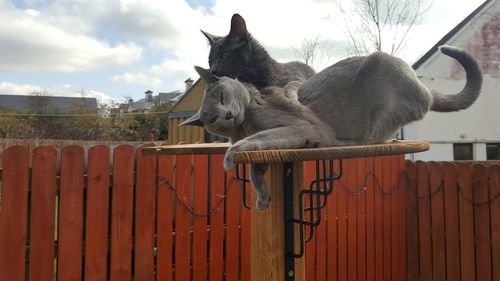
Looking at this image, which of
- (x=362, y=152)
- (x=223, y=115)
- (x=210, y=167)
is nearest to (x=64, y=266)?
(x=210, y=167)

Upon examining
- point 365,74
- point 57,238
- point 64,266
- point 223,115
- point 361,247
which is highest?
point 365,74

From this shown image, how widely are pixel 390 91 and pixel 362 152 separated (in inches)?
10.8

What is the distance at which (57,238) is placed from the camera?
1.88 metres

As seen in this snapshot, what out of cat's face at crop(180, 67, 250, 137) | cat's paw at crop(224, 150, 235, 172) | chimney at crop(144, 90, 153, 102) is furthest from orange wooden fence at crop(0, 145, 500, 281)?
chimney at crop(144, 90, 153, 102)

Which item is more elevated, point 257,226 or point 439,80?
point 439,80

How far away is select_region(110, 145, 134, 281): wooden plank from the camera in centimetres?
199

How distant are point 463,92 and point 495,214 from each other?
1827 mm

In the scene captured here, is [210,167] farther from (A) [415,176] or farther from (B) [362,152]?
(A) [415,176]

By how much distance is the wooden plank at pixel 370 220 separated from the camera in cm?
310

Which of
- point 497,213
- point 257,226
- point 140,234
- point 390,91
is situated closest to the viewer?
point 390,91

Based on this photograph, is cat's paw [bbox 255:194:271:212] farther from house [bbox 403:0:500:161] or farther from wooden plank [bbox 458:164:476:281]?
house [bbox 403:0:500:161]

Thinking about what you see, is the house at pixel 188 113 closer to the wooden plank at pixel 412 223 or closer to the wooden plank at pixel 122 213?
the wooden plank at pixel 412 223

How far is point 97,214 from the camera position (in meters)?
1.95

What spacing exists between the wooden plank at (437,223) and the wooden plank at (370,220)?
1.42ft
